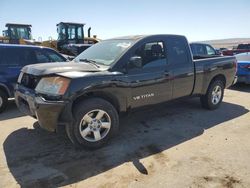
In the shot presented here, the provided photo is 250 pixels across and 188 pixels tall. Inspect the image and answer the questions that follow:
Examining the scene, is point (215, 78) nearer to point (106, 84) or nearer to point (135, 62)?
point (135, 62)

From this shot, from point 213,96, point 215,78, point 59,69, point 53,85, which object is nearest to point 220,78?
point 215,78

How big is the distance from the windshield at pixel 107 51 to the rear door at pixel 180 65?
101 cm

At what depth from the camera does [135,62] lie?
4.50m

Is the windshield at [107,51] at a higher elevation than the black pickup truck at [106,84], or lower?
higher

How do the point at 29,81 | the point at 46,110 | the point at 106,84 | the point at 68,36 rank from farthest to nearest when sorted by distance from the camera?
the point at 68,36 → the point at 29,81 → the point at 106,84 → the point at 46,110

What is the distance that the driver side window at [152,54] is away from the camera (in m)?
4.87

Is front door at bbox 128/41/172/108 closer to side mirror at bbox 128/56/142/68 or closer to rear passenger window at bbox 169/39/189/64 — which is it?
side mirror at bbox 128/56/142/68

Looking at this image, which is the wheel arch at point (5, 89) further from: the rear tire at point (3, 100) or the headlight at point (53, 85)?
the headlight at point (53, 85)

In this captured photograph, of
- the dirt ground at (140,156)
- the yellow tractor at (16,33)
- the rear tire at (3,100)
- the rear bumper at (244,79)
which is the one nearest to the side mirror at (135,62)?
the dirt ground at (140,156)

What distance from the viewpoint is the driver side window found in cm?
487

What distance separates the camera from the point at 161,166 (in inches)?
148

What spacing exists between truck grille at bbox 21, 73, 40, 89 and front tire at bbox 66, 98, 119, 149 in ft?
3.17

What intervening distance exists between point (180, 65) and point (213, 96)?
67.9 inches

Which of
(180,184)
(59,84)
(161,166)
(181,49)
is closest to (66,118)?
(59,84)
